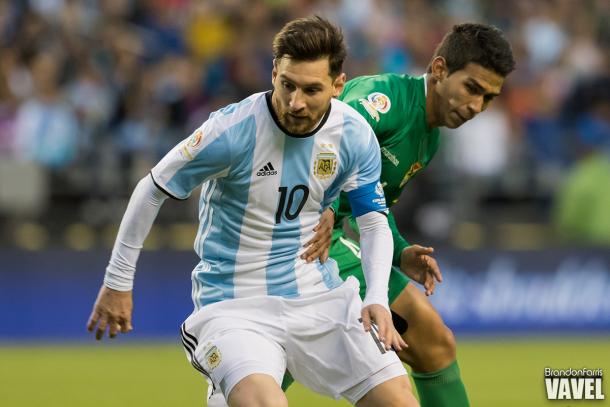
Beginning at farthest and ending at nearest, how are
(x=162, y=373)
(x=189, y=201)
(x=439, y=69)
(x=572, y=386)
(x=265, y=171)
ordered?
(x=189, y=201) < (x=162, y=373) < (x=572, y=386) < (x=439, y=69) < (x=265, y=171)

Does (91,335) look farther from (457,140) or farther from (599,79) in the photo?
(599,79)

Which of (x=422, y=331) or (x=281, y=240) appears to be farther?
(x=422, y=331)

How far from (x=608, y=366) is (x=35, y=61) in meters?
6.57

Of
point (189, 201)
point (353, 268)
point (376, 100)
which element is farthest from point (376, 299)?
point (189, 201)

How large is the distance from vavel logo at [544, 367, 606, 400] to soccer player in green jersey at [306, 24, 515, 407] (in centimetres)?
86

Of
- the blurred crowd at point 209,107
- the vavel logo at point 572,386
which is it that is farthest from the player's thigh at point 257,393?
the blurred crowd at point 209,107

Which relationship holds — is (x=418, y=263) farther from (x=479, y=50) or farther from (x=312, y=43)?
(x=312, y=43)

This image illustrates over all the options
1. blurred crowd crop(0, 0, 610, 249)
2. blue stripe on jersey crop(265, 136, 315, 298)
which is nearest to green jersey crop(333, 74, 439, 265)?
blue stripe on jersey crop(265, 136, 315, 298)

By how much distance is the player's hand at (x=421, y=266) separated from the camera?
20.7 feet

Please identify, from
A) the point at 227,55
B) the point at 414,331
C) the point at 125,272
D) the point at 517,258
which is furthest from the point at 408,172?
the point at 227,55

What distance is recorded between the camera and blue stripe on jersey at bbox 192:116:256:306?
5605mm

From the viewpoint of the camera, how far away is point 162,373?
36.1ft

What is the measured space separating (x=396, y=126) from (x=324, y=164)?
0.96 metres

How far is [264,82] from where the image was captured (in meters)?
13.6
